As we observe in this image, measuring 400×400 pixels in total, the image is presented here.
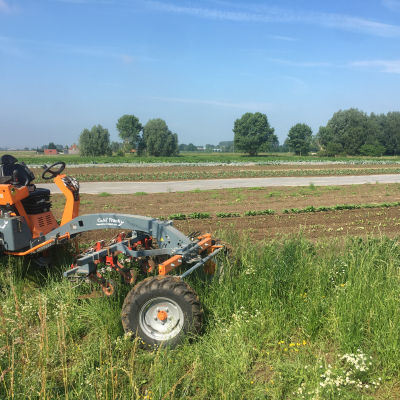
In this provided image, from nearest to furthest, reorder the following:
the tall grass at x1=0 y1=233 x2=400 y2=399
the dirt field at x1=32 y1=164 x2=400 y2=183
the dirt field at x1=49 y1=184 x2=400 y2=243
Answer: the tall grass at x1=0 y1=233 x2=400 y2=399, the dirt field at x1=49 y1=184 x2=400 y2=243, the dirt field at x1=32 y1=164 x2=400 y2=183

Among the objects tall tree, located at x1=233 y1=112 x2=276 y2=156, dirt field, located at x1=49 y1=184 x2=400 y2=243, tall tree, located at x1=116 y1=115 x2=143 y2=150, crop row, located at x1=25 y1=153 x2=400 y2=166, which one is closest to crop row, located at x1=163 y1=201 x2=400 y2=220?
dirt field, located at x1=49 y1=184 x2=400 y2=243

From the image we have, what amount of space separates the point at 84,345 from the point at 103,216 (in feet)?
5.28

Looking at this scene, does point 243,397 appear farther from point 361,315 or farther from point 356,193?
point 356,193

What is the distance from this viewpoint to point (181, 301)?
3.89m

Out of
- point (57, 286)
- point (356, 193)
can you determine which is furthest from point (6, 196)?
point (356, 193)

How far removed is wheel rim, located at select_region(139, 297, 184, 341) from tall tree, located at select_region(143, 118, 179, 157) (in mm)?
86293

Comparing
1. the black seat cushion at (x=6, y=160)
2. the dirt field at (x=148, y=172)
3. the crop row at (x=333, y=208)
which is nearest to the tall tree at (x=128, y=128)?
the dirt field at (x=148, y=172)

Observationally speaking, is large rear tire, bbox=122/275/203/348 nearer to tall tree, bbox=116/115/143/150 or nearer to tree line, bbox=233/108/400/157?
tree line, bbox=233/108/400/157

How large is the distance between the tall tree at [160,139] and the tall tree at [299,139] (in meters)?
38.3

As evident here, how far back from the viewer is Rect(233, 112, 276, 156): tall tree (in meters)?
101

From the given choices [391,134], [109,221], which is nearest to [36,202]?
[109,221]

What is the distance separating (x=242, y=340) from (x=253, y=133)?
101238 millimetres

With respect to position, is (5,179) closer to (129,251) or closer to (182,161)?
(129,251)

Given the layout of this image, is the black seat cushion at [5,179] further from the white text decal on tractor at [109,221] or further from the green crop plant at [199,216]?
the green crop plant at [199,216]
